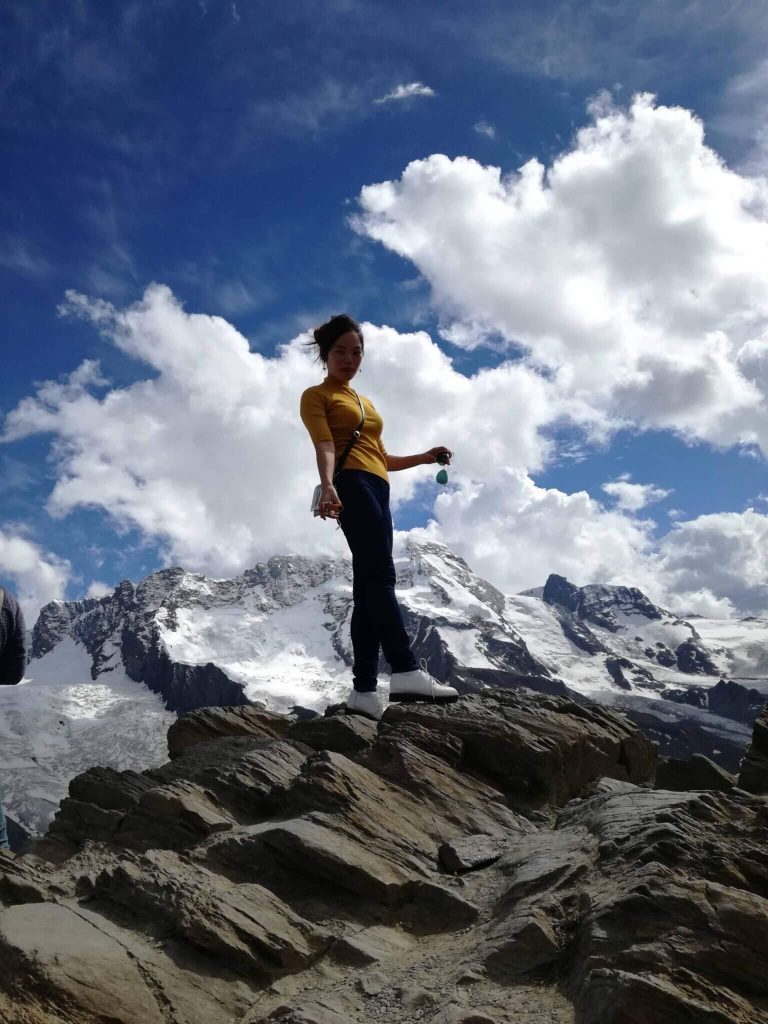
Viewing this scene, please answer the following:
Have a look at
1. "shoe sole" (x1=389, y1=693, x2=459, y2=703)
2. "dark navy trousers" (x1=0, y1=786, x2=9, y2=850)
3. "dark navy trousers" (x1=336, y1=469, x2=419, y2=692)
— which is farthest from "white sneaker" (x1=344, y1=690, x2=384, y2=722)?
"dark navy trousers" (x1=0, y1=786, x2=9, y2=850)

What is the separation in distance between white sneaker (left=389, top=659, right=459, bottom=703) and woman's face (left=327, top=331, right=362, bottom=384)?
439 centimetres

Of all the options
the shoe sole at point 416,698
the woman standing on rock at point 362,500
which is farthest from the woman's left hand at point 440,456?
the shoe sole at point 416,698

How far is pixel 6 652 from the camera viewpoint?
24.0 ft

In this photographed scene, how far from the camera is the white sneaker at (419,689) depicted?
1089cm

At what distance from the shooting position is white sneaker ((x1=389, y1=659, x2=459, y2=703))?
10891 mm

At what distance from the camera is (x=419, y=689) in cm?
1095

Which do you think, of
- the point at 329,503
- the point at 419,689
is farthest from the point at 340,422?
the point at 419,689

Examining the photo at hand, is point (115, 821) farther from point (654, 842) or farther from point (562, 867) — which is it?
point (654, 842)

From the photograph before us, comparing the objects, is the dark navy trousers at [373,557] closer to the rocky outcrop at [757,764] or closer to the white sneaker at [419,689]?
the white sneaker at [419,689]

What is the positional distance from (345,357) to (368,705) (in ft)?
17.4

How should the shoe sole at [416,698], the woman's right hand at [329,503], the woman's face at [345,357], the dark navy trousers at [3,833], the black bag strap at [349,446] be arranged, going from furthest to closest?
the shoe sole at [416,698], the woman's face at [345,357], the black bag strap at [349,446], the woman's right hand at [329,503], the dark navy trousers at [3,833]

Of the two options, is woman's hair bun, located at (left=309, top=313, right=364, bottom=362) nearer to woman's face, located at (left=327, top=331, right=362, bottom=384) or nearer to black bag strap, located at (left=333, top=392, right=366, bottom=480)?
woman's face, located at (left=327, top=331, right=362, bottom=384)

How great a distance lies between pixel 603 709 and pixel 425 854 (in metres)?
5.72

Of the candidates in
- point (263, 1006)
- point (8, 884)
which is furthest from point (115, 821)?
point (263, 1006)
